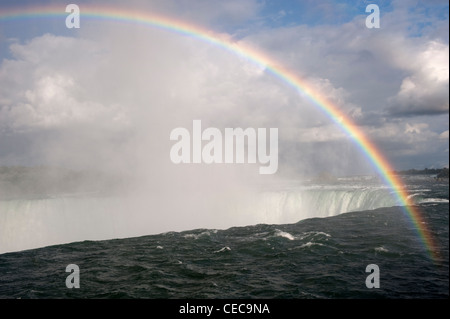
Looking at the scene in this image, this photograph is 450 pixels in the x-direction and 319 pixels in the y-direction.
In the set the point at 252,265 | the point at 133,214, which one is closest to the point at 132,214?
the point at 133,214

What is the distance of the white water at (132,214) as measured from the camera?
123 feet

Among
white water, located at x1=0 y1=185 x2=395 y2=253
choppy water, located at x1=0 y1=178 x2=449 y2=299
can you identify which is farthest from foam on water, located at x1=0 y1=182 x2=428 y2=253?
choppy water, located at x1=0 y1=178 x2=449 y2=299

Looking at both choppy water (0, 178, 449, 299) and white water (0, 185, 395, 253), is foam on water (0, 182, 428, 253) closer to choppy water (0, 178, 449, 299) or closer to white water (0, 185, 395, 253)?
white water (0, 185, 395, 253)

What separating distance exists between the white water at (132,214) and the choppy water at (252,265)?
7.02m

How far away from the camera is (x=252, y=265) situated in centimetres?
2050

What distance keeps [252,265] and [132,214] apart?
29.9 m

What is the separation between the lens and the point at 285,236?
94.1ft

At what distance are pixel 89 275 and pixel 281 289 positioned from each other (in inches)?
488

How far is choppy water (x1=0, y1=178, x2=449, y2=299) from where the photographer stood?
52.2ft

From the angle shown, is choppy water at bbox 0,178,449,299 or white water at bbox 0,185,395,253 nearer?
choppy water at bbox 0,178,449,299

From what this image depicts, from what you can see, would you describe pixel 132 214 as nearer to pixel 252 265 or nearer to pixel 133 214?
pixel 133 214

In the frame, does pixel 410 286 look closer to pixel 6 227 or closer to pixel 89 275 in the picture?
pixel 89 275

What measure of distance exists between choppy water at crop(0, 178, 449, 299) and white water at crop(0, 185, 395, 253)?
23.0 ft
